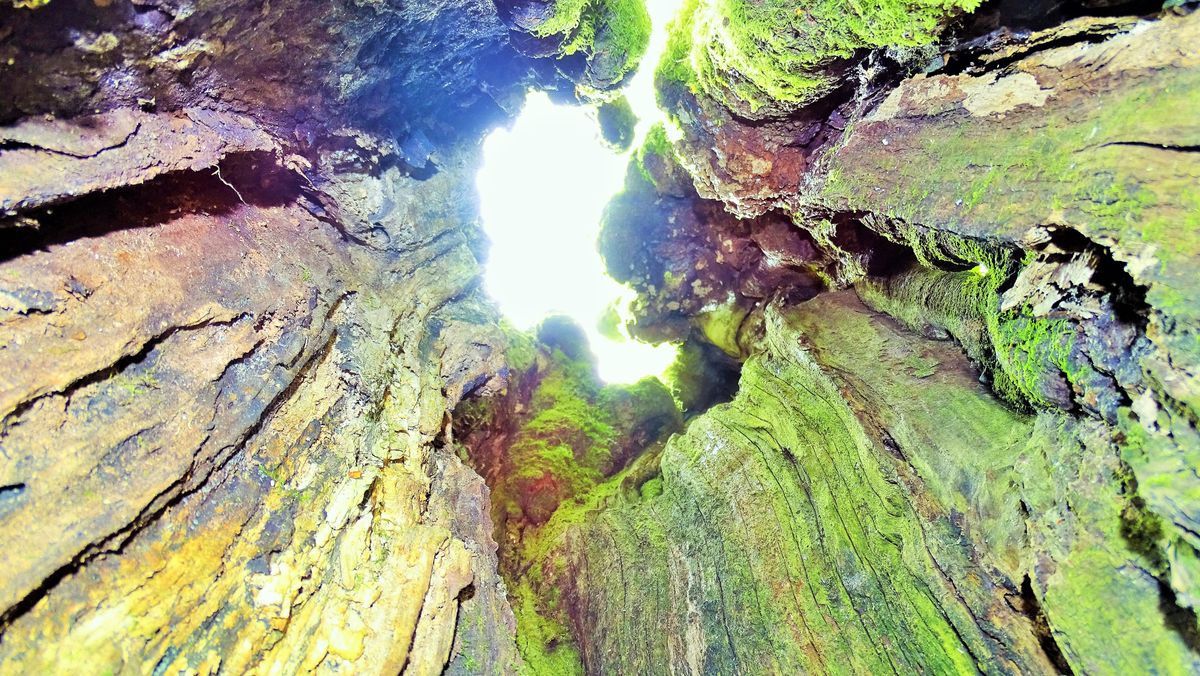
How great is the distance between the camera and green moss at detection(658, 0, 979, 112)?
10.7ft

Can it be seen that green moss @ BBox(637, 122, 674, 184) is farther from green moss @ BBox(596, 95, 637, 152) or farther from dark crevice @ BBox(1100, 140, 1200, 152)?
dark crevice @ BBox(1100, 140, 1200, 152)

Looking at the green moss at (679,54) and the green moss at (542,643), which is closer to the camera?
the green moss at (542,643)

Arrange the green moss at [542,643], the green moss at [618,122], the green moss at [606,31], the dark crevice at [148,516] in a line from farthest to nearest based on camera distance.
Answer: the green moss at [618,122] < the green moss at [606,31] < the green moss at [542,643] < the dark crevice at [148,516]

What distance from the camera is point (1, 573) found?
6.64 ft

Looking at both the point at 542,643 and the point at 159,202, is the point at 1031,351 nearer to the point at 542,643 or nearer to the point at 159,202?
the point at 542,643

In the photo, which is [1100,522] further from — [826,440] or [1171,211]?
[826,440]

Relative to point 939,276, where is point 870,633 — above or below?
below

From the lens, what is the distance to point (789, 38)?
3.87 metres

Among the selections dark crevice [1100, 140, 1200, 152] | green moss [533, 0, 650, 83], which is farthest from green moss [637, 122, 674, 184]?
dark crevice [1100, 140, 1200, 152]

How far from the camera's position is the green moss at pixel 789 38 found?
3.25m

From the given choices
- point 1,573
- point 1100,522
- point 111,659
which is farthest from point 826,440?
point 1,573

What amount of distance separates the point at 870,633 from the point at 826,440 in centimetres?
141

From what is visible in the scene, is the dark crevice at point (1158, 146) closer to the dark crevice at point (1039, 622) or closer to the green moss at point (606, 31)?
the dark crevice at point (1039, 622)

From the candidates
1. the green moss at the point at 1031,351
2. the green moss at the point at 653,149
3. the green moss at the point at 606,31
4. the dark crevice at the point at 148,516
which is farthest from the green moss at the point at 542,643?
the green moss at the point at 653,149
